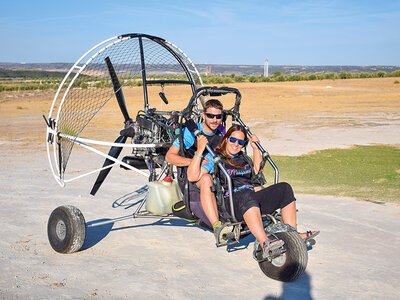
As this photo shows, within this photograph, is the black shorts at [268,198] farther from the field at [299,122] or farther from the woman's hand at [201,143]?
the field at [299,122]

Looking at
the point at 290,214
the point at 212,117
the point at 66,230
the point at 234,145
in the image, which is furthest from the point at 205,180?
the point at 66,230

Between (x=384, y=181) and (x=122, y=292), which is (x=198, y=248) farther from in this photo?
(x=384, y=181)

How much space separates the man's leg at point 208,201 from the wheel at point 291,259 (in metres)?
0.74

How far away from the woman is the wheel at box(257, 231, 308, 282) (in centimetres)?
21

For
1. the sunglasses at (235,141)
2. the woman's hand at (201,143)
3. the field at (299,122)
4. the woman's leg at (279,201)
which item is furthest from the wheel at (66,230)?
the field at (299,122)

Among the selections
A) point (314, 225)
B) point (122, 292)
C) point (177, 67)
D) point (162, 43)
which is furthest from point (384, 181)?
point (122, 292)

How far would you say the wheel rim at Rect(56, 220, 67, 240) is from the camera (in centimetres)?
607

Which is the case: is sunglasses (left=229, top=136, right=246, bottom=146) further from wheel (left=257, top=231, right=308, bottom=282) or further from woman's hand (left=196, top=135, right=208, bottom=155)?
wheel (left=257, top=231, right=308, bottom=282)

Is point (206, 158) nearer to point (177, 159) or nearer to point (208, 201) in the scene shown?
point (177, 159)

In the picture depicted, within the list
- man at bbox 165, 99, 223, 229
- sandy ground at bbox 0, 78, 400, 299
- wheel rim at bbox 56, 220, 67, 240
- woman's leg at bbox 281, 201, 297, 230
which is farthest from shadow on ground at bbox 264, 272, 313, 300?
wheel rim at bbox 56, 220, 67, 240

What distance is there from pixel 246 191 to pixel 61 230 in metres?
2.65

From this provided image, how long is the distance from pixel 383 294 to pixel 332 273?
703mm

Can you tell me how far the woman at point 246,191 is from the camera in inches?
194

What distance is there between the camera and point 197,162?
528cm
